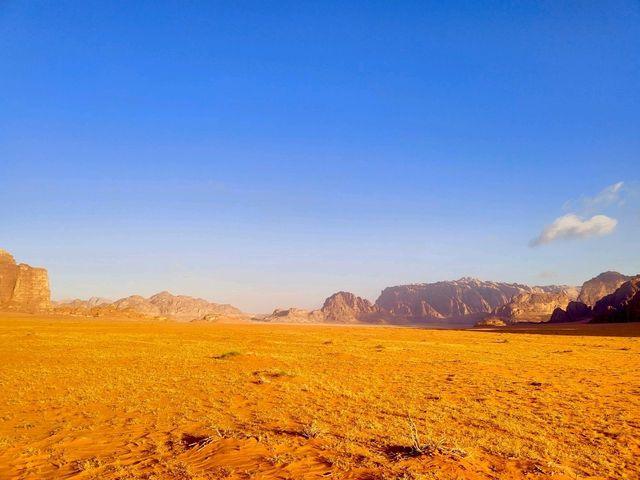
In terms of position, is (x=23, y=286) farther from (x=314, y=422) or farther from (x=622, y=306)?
(x=622, y=306)

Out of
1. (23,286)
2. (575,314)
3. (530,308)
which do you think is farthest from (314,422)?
(530,308)

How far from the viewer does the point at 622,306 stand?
91.6 meters

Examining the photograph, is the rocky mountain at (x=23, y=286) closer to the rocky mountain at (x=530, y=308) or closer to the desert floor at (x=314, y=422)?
the desert floor at (x=314, y=422)

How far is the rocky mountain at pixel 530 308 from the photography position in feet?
470

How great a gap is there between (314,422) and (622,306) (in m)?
109


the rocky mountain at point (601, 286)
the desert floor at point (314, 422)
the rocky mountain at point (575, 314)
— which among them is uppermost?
the rocky mountain at point (601, 286)

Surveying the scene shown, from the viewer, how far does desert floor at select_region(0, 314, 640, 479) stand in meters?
6.49

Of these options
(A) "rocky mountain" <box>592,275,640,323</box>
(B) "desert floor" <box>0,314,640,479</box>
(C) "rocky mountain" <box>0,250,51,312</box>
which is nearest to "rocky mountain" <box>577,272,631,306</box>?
(A) "rocky mountain" <box>592,275,640,323</box>

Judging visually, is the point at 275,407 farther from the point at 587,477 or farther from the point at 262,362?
the point at 262,362

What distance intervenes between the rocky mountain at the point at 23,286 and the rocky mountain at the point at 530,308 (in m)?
157

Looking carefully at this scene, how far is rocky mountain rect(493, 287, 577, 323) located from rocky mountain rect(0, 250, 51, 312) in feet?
514

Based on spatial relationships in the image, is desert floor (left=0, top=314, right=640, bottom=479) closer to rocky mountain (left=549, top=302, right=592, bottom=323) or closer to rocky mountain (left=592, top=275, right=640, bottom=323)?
rocky mountain (left=592, top=275, right=640, bottom=323)

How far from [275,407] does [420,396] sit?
4.71m

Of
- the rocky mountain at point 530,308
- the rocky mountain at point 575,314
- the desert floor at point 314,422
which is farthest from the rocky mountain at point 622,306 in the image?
the desert floor at point 314,422
